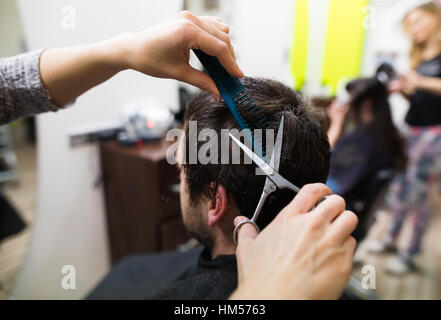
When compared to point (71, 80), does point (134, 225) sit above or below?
below

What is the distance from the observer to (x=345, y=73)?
262 centimetres

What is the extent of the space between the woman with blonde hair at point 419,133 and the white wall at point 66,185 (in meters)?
1.48

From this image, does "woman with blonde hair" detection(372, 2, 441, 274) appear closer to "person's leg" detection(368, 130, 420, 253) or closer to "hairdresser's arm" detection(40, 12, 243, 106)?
"person's leg" detection(368, 130, 420, 253)

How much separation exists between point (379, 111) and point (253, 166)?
1.31 meters

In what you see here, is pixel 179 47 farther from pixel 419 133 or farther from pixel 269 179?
pixel 419 133

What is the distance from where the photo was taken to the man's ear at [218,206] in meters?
0.65

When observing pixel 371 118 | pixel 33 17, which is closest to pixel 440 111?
pixel 371 118

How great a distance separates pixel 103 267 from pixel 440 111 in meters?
2.20

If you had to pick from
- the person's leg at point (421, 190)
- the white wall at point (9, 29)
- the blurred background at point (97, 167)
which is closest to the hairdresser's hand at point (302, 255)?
the blurred background at point (97, 167)

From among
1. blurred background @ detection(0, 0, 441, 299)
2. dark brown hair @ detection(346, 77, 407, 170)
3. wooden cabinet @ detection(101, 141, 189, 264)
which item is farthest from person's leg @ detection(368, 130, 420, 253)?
wooden cabinet @ detection(101, 141, 189, 264)

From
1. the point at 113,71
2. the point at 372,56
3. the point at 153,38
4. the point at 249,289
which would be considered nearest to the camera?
the point at 249,289

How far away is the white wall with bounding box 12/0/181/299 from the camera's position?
3.78ft

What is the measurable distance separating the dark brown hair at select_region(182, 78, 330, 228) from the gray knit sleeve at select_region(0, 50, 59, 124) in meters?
0.36

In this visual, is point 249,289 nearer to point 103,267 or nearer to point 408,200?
point 103,267
